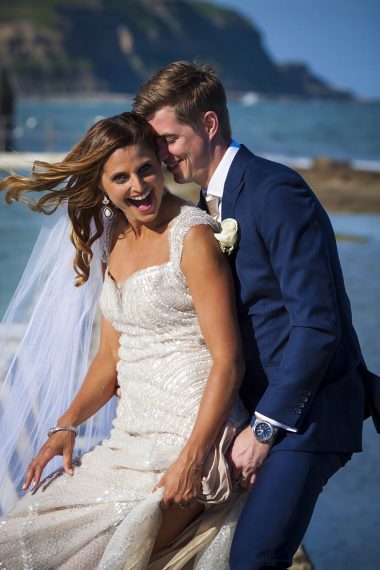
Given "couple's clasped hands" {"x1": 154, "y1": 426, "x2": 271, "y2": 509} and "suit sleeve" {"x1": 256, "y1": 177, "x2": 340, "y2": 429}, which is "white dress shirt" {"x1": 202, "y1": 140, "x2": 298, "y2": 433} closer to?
"suit sleeve" {"x1": 256, "y1": 177, "x2": 340, "y2": 429}

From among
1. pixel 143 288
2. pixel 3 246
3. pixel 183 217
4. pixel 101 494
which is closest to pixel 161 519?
pixel 101 494

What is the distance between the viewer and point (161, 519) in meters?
2.38

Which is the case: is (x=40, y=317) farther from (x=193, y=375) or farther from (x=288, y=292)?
A: (x=288, y=292)

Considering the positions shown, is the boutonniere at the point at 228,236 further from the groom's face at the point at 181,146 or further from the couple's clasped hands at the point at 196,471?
the couple's clasped hands at the point at 196,471

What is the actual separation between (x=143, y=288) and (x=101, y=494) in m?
0.57

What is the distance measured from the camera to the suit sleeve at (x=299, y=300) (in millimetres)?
2381

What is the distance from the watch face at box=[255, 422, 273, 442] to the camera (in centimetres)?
243

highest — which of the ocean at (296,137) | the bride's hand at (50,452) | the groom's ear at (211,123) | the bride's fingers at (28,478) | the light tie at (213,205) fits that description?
the ocean at (296,137)

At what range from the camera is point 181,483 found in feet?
7.77

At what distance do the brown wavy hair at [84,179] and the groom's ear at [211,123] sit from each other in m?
0.15

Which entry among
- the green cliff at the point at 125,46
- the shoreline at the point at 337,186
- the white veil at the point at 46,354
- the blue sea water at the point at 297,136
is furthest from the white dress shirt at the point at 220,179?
the green cliff at the point at 125,46

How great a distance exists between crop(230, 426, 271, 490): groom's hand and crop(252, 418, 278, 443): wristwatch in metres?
0.01

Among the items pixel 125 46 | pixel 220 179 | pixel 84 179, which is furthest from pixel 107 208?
pixel 125 46

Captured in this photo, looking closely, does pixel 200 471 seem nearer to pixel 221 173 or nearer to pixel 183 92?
pixel 221 173
